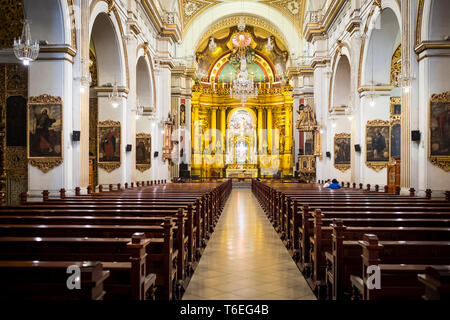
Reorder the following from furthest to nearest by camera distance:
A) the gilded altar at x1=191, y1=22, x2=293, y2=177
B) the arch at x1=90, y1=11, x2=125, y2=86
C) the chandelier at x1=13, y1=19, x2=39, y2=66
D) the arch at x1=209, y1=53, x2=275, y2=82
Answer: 1. the arch at x1=209, y1=53, x2=275, y2=82
2. the gilded altar at x1=191, y1=22, x2=293, y2=177
3. the arch at x1=90, y1=11, x2=125, y2=86
4. the chandelier at x1=13, y1=19, x2=39, y2=66

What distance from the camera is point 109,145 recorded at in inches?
548

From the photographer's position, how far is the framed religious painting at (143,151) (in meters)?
17.8

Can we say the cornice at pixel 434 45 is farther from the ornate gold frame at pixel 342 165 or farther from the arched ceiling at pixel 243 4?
the arched ceiling at pixel 243 4

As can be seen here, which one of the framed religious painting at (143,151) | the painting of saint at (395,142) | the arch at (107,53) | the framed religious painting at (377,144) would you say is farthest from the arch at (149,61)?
the painting of saint at (395,142)

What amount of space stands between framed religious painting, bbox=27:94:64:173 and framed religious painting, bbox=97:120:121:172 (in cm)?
437

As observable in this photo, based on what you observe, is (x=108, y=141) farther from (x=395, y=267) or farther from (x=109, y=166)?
(x=395, y=267)

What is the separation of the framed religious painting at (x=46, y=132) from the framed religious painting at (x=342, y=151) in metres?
11.8

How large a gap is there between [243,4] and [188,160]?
11.3 meters

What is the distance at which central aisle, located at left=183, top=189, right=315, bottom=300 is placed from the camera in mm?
4305

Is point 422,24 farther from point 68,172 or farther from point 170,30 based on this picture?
point 170,30

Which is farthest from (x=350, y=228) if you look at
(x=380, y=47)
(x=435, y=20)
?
(x=380, y=47)

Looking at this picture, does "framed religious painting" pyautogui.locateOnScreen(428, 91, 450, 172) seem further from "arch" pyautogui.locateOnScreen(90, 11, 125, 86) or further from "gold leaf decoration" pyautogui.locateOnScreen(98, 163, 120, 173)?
"arch" pyautogui.locateOnScreen(90, 11, 125, 86)

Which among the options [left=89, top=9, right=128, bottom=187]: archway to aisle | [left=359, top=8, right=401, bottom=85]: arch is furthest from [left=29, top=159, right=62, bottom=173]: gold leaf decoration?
[left=359, top=8, right=401, bottom=85]: arch
